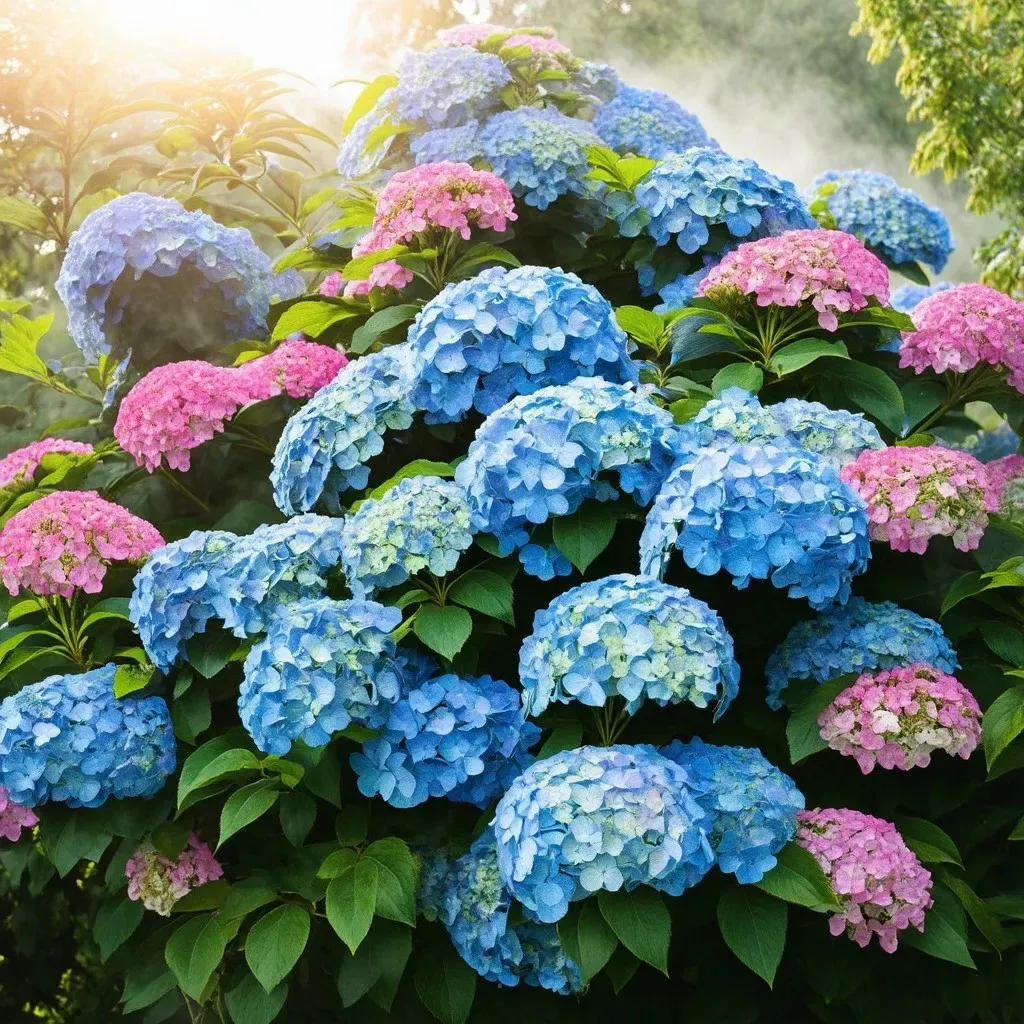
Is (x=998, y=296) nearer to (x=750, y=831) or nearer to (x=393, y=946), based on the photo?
(x=750, y=831)

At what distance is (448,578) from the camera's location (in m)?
2.38

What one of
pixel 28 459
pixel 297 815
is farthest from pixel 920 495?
pixel 28 459

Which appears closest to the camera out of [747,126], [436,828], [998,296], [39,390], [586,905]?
[586,905]

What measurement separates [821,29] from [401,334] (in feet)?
37.6

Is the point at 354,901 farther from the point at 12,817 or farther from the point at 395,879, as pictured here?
the point at 12,817

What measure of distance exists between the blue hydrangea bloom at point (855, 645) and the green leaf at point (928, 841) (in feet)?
0.91

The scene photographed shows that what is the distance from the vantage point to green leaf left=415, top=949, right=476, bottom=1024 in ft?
7.54

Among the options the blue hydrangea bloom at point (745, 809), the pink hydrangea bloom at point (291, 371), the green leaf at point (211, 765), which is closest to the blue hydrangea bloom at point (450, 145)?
the pink hydrangea bloom at point (291, 371)

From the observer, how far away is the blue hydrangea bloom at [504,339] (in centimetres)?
246

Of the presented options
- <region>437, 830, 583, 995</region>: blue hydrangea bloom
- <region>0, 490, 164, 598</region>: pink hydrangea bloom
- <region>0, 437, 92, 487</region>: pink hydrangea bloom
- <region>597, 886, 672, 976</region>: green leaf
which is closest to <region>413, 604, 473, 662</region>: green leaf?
<region>437, 830, 583, 995</region>: blue hydrangea bloom

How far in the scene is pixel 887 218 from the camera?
12.9 feet

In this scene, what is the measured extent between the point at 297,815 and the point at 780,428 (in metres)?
1.09

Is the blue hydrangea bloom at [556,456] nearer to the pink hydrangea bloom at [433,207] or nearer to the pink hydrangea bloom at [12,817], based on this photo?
the pink hydrangea bloom at [433,207]

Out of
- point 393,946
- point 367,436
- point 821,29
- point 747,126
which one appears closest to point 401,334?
point 367,436
